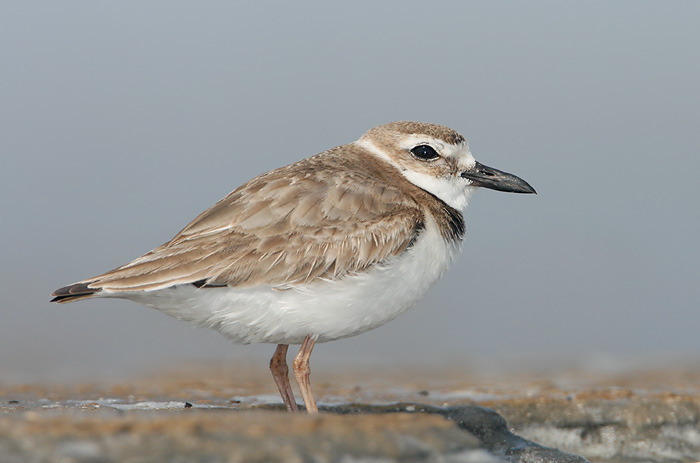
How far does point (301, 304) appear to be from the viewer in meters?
5.87

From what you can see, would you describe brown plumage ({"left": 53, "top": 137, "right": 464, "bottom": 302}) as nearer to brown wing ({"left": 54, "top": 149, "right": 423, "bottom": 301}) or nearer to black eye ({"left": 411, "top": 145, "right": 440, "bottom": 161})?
brown wing ({"left": 54, "top": 149, "right": 423, "bottom": 301})

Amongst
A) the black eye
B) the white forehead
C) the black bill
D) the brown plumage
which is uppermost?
the white forehead

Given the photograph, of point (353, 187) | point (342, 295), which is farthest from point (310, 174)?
point (342, 295)

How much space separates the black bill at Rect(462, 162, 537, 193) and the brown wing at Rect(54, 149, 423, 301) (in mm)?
1093

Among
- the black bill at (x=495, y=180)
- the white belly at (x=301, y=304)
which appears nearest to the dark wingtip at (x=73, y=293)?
the white belly at (x=301, y=304)

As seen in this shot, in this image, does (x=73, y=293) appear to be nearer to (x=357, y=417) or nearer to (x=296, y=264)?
(x=296, y=264)

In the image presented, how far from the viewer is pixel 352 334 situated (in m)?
6.22

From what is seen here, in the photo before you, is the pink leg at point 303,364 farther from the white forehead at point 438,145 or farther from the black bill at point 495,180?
the black bill at point 495,180

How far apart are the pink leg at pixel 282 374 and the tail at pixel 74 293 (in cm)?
163

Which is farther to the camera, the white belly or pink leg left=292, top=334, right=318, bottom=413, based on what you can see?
pink leg left=292, top=334, right=318, bottom=413

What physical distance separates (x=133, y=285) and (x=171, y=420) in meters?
2.11

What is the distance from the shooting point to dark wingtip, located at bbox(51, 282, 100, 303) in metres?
5.79

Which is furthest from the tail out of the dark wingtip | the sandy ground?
the sandy ground

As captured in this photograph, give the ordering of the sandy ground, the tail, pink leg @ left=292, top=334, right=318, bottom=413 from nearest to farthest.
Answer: the sandy ground → the tail → pink leg @ left=292, top=334, right=318, bottom=413
